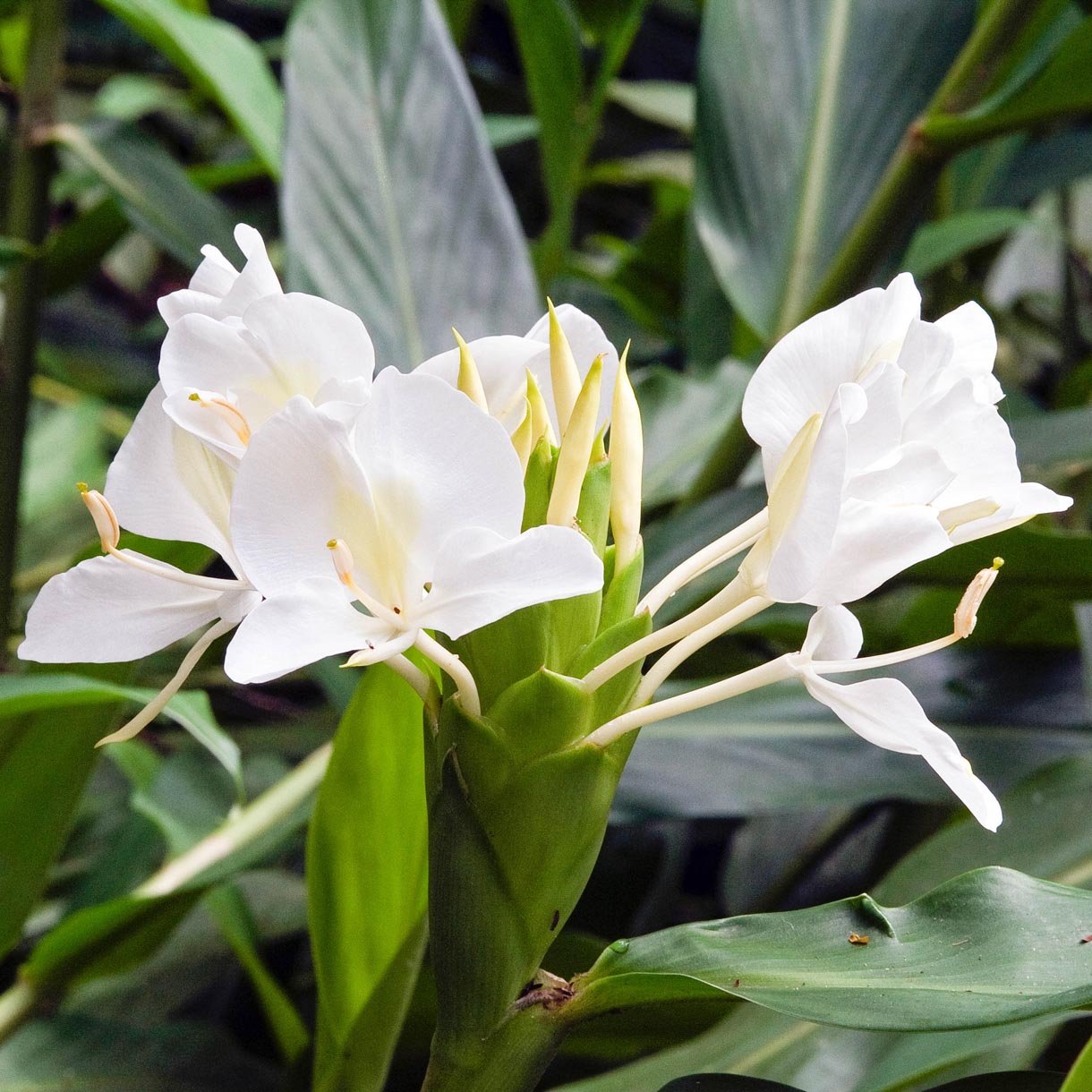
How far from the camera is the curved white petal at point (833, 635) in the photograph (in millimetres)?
274

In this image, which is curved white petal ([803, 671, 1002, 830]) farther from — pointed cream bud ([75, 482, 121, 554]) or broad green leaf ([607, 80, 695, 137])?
broad green leaf ([607, 80, 695, 137])

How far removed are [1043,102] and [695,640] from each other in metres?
0.46

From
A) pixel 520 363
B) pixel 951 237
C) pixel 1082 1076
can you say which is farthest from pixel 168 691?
pixel 951 237

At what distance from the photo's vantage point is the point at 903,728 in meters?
0.27

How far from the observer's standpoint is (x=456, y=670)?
0.88ft

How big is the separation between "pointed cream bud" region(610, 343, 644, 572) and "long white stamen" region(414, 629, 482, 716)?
0.17 feet

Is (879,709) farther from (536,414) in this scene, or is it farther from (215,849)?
(215,849)

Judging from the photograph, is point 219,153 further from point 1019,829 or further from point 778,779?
point 1019,829

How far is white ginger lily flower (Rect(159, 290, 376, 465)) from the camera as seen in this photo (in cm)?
27

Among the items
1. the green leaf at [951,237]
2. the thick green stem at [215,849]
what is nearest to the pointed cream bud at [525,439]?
the thick green stem at [215,849]

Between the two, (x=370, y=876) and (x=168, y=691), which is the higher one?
(x=168, y=691)

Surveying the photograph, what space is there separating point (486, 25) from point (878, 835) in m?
1.30

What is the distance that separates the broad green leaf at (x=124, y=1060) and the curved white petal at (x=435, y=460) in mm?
438

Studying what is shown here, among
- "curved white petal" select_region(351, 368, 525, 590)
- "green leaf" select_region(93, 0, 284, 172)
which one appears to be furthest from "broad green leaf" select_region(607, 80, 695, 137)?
"curved white petal" select_region(351, 368, 525, 590)
